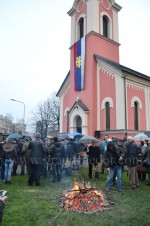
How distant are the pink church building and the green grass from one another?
42.2ft

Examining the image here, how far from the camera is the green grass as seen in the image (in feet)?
15.8

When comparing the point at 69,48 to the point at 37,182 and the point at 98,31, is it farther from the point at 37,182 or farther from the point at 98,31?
the point at 37,182

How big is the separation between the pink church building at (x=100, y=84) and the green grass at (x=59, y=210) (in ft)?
42.2

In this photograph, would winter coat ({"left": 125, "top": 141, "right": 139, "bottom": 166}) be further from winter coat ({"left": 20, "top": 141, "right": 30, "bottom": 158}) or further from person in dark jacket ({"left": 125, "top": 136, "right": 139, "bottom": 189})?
winter coat ({"left": 20, "top": 141, "right": 30, "bottom": 158})

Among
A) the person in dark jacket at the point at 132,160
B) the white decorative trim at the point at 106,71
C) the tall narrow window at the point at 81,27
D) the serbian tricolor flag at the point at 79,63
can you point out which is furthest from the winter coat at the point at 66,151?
the tall narrow window at the point at 81,27

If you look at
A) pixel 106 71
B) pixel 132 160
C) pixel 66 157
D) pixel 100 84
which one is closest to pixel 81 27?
pixel 106 71

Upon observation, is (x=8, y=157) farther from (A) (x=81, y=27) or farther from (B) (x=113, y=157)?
(A) (x=81, y=27)

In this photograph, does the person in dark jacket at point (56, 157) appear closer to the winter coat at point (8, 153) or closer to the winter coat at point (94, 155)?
the winter coat at point (94, 155)

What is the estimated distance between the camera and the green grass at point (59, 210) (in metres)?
4.80

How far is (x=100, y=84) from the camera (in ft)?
73.2

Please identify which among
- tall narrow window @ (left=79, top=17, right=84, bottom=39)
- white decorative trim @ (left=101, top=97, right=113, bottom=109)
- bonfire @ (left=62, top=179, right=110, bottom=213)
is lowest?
bonfire @ (left=62, top=179, right=110, bottom=213)

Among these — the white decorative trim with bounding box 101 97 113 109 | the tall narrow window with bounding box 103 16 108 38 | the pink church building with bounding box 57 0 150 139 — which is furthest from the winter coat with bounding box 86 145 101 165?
the tall narrow window with bounding box 103 16 108 38

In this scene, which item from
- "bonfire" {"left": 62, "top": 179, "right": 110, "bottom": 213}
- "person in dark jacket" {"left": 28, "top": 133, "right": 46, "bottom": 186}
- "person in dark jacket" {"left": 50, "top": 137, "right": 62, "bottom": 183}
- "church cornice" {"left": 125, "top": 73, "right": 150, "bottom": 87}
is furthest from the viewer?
"church cornice" {"left": 125, "top": 73, "right": 150, "bottom": 87}

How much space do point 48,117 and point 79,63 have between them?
28.0 metres
